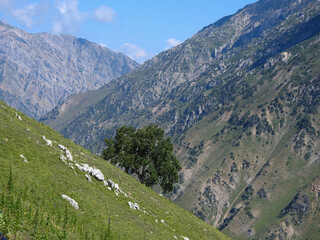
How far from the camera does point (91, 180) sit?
42812 millimetres

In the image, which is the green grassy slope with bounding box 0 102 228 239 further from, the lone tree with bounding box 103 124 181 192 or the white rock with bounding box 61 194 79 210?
the lone tree with bounding box 103 124 181 192

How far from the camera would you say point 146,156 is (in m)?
82.8

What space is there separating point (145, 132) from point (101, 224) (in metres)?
49.4

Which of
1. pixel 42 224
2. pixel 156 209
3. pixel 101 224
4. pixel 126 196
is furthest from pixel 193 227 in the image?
pixel 42 224

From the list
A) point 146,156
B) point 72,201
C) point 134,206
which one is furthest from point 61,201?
point 146,156

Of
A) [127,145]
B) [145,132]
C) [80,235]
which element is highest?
[145,132]

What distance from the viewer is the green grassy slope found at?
83.0 feet

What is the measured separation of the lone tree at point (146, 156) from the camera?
80.0 m

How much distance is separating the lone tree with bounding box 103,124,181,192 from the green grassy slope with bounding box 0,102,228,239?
2769 centimetres

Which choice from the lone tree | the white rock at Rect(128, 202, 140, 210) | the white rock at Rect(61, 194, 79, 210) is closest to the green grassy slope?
the white rock at Rect(61, 194, 79, 210)

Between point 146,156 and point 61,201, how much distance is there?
50739 mm

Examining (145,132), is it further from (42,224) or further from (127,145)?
(42,224)

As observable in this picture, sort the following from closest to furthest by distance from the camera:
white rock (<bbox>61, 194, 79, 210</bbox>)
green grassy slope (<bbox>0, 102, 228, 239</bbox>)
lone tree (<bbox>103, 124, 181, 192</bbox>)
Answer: green grassy slope (<bbox>0, 102, 228, 239</bbox>), white rock (<bbox>61, 194, 79, 210</bbox>), lone tree (<bbox>103, 124, 181, 192</bbox>)

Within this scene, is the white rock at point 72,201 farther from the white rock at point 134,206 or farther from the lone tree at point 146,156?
the lone tree at point 146,156
